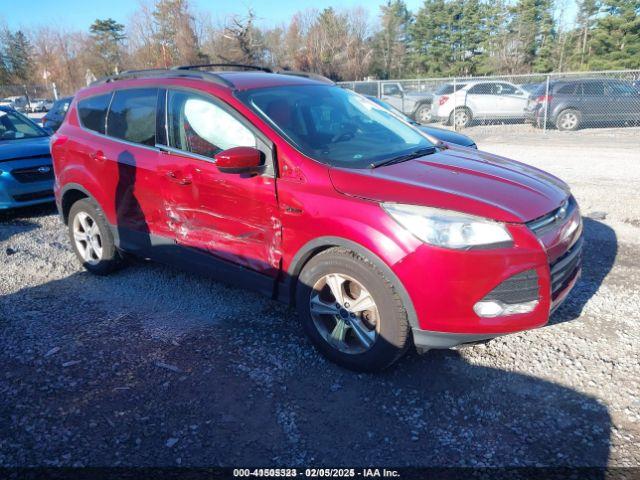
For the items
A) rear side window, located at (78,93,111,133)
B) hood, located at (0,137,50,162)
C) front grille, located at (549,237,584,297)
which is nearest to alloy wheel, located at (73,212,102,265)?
rear side window, located at (78,93,111,133)

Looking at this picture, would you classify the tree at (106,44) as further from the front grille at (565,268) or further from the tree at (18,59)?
the front grille at (565,268)

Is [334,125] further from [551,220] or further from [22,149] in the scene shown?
[22,149]

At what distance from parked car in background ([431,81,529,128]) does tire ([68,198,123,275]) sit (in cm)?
1434

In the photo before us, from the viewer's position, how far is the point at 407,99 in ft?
64.3

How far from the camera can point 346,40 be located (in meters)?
51.9

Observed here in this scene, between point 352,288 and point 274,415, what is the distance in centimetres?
90

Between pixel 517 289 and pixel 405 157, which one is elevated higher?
pixel 405 157

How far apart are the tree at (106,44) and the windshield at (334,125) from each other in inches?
1992

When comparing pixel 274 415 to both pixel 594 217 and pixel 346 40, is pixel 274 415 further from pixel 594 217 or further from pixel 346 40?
pixel 346 40

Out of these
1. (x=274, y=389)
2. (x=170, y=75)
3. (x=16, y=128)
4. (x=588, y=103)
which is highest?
(x=170, y=75)

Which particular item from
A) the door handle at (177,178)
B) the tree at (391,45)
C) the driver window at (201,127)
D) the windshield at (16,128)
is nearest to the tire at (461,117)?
the windshield at (16,128)

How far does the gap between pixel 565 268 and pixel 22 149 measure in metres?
7.32

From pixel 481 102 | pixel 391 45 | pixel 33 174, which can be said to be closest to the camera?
pixel 33 174

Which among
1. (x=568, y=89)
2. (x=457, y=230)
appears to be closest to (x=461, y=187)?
Result: (x=457, y=230)
